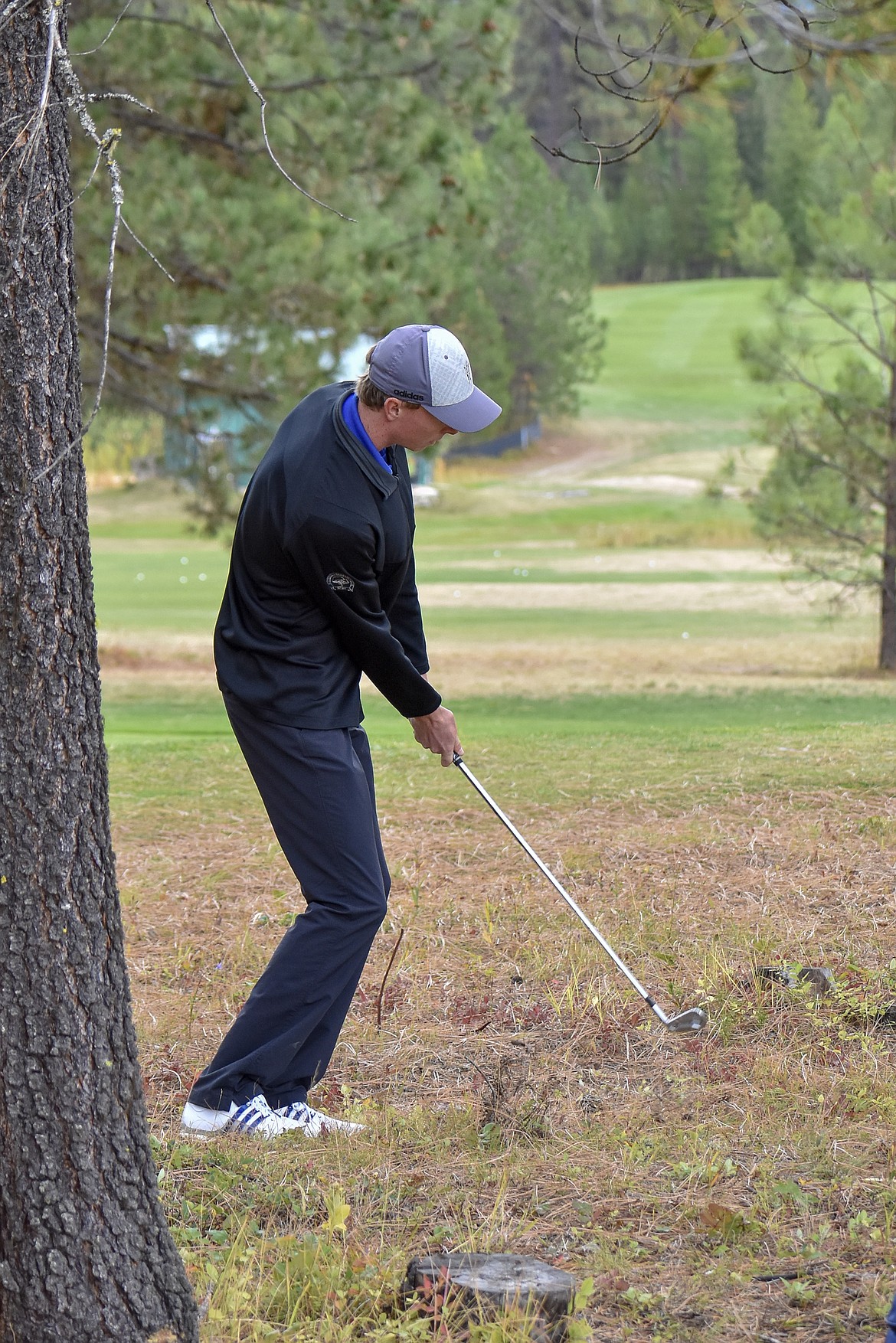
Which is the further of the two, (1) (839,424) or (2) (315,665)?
(1) (839,424)

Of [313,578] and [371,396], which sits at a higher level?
[371,396]

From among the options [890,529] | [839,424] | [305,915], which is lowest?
[890,529]

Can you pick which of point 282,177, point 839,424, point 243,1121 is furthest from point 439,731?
point 839,424

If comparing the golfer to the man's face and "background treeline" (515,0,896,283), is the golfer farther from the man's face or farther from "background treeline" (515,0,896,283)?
"background treeline" (515,0,896,283)

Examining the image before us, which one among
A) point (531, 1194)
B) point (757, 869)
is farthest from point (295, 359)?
point (531, 1194)

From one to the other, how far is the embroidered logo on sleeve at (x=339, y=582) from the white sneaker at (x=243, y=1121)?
1250 millimetres

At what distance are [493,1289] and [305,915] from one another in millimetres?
1223

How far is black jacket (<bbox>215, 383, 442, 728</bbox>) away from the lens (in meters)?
3.69

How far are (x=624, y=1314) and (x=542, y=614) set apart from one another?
745 inches

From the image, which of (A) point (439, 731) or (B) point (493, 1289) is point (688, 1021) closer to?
(A) point (439, 731)

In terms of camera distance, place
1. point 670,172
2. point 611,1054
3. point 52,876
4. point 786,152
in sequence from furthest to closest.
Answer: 1. point 670,172
2. point 786,152
3. point 611,1054
4. point 52,876

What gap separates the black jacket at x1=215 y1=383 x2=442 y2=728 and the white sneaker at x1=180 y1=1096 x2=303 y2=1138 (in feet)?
3.09

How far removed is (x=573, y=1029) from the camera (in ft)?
14.3

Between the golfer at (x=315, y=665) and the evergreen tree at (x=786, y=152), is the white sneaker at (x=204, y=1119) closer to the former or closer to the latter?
the golfer at (x=315, y=665)
